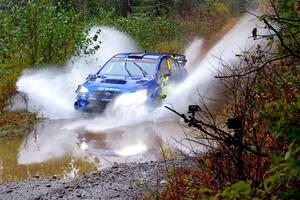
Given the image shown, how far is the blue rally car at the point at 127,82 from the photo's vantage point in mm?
13406

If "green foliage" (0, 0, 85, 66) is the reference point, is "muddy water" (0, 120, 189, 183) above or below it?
below

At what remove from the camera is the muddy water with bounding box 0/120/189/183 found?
31.5ft

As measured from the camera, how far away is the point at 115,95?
13367mm

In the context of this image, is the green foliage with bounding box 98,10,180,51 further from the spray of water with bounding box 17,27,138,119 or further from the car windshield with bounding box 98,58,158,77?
the car windshield with bounding box 98,58,158,77

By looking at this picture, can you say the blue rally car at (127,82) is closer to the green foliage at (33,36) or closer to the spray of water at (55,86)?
the spray of water at (55,86)

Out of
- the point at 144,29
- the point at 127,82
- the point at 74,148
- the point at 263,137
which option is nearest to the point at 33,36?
the point at 127,82

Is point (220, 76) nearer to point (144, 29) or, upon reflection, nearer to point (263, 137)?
point (263, 137)

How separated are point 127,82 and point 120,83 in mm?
190

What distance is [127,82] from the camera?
1373 centimetres

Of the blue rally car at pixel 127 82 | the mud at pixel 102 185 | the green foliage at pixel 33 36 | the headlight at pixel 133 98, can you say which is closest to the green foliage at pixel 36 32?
the green foliage at pixel 33 36

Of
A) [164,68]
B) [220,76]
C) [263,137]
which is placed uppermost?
[164,68]

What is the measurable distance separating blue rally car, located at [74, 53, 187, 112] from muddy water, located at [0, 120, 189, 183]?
80 cm

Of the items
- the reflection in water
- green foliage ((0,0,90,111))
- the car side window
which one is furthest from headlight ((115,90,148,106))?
green foliage ((0,0,90,111))

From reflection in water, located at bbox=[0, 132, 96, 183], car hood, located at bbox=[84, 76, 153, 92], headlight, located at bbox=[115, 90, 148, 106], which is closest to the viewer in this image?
reflection in water, located at bbox=[0, 132, 96, 183]
